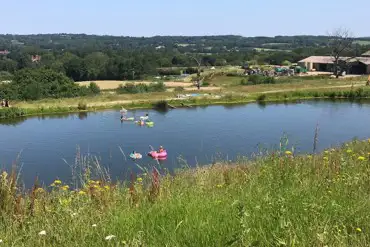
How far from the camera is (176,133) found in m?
25.4

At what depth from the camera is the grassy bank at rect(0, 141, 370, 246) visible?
254cm

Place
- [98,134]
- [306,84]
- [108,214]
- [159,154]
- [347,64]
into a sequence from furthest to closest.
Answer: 1. [347,64]
2. [306,84]
3. [98,134]
4. [159,154]
5. [108,214]

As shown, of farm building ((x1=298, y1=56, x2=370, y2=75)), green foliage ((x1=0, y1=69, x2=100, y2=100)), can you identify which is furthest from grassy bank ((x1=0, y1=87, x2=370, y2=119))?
farm building ((x1=298, y1=56, x2=370, y2=75))

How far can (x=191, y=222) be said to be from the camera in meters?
2.81

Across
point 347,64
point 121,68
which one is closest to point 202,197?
point 347,64

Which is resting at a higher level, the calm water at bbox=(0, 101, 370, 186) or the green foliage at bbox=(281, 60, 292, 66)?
the green foliage at bbox=(281, 60, 292, 66)

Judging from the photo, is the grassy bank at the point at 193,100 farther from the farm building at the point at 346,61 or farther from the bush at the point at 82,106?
the farm building at the point at 346,61

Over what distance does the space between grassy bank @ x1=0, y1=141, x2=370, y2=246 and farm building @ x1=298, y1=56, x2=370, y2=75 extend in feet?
199

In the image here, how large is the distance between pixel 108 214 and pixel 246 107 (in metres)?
34.1

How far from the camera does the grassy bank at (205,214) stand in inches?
99.9

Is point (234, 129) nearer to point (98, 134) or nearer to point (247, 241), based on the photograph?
point (98, 134)

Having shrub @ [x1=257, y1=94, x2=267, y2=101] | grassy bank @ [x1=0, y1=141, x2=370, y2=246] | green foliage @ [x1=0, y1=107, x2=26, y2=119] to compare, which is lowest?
green foliage @ [x1=0, y1=107, x2=26, y2=119]

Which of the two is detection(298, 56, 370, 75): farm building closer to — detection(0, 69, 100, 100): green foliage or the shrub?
the shrub

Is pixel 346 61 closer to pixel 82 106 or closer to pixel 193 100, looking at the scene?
pixel 193 100
